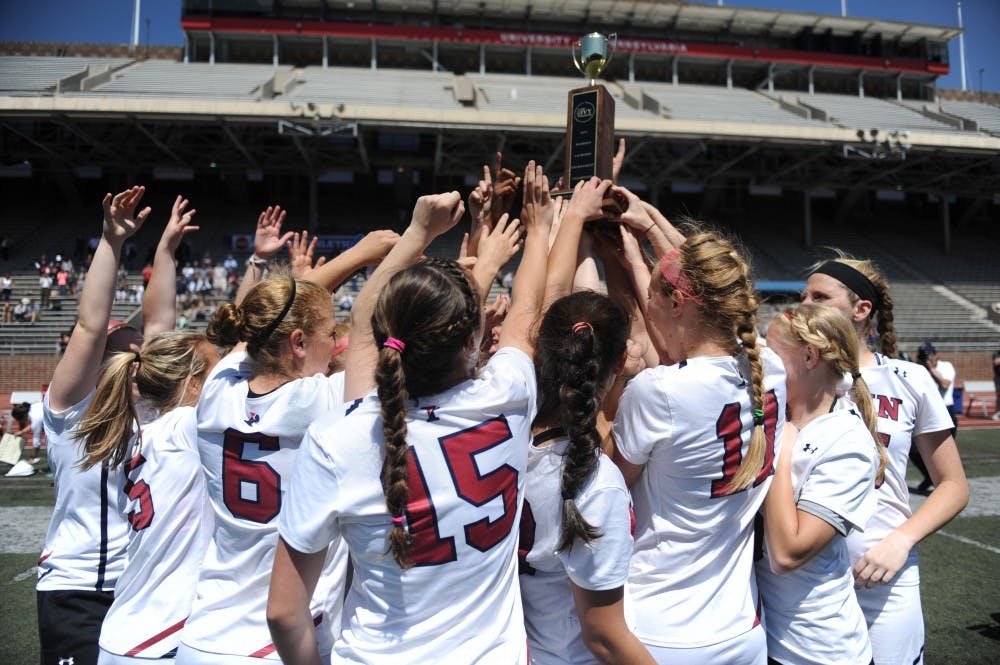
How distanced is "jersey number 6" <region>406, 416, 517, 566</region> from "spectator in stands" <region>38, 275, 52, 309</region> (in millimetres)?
22592

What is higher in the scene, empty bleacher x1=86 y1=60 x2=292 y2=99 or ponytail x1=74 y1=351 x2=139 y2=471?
empty bleacher x1=86 y1=60 x2=292 y2=99

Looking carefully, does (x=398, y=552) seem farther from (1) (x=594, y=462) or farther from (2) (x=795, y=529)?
(2) (x=795, y=529)

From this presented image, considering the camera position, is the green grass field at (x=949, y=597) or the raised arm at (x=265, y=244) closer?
the raised arm at (x=265, y=244)

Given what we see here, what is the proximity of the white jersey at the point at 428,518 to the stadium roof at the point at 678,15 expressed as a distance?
31.8 meters

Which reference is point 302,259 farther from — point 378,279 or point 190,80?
point 190,80

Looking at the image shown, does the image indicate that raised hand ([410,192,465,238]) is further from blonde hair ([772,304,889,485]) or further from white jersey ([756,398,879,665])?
white jersey ([756,398,879,665])

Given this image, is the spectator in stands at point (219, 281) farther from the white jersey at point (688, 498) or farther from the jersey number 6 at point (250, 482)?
the white jersey at point (688, 498)

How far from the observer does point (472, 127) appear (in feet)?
70.5

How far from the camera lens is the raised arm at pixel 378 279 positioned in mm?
1883

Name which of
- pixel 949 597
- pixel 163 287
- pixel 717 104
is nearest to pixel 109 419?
pixel 163 287

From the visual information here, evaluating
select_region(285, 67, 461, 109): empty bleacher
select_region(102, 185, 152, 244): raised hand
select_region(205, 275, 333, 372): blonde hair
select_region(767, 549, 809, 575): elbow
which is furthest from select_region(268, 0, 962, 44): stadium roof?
select_region(767, 549, 809, 575): elbow

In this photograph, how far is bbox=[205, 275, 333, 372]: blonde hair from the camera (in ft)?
6.63

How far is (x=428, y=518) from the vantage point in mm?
1559

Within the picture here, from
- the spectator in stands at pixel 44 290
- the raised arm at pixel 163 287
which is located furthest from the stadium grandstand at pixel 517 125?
the raised arm at pixel 163 287
